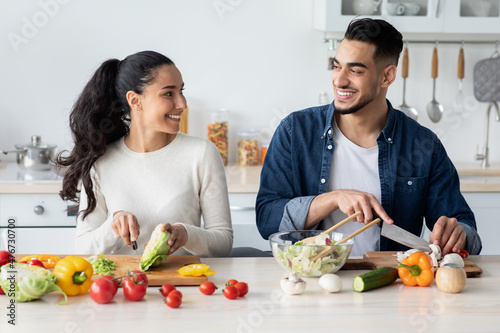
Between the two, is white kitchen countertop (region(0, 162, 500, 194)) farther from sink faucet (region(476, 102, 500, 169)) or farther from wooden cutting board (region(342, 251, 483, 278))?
wooden cutting board (region(342, 251, 483, 278))

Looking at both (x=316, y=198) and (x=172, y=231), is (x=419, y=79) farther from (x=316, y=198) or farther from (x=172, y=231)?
(x=172, y=231)

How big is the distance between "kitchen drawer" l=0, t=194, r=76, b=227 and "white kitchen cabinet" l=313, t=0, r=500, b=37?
59.8 inches

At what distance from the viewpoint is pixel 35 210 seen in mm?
3086

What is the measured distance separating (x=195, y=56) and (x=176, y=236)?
1.94 metres

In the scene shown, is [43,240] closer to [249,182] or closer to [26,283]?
[249,182]

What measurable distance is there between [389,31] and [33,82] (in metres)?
2.09

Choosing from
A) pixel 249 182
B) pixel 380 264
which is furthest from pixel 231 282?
pixel 249 182

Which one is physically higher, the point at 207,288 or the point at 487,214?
the point at 207,288

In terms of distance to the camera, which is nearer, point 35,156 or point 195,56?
point 35,156

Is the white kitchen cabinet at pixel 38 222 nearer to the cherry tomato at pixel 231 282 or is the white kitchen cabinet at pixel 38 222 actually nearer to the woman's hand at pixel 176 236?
the woman's hand at pixel 176 236

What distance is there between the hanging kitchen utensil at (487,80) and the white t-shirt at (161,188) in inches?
79.7

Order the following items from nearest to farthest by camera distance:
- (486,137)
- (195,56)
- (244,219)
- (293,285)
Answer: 1. (293,285)
2. (244,219)
3. (195,56)
4. (486,137)

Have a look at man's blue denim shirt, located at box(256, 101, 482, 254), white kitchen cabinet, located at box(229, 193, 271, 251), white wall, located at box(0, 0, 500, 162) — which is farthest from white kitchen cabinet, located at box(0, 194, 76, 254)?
man's blue denim shirt, located at box(256, 101, 482, 254)

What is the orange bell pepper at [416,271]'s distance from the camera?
167cm
